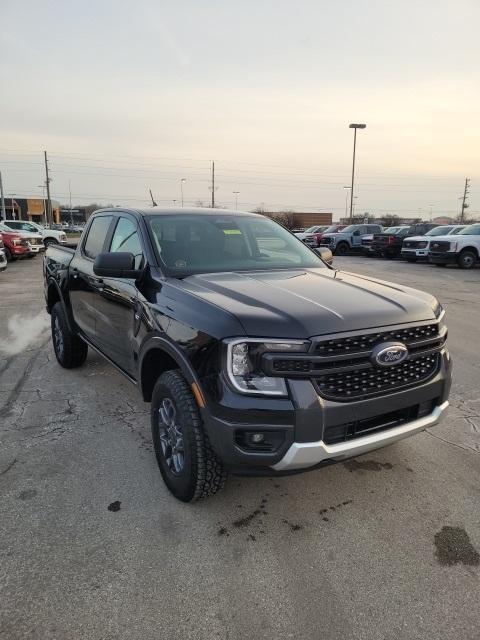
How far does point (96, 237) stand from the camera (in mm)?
4781

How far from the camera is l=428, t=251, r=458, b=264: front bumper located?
60.1 feet

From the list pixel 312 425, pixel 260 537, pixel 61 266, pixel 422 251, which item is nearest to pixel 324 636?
pixel 260 537

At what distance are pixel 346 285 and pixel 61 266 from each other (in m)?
3.54

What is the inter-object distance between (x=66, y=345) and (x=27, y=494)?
2.56 m

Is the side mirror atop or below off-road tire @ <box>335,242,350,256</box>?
atop

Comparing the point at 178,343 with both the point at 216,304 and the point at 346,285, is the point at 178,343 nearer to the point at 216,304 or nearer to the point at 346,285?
the point at 216,304

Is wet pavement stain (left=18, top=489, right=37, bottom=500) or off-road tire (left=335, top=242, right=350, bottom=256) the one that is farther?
off-road tire (left=335, top=242, right=350, bottom=256)

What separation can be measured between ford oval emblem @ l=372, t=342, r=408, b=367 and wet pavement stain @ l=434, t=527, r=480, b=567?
3.29 ft

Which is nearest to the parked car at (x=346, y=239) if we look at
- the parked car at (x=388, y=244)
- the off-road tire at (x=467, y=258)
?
the parked car at (x=388, y=244)

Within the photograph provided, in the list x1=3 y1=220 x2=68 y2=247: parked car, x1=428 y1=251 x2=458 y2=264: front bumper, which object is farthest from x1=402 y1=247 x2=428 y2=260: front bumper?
x1=3 y1=220 x2=68 y2=247: parked car

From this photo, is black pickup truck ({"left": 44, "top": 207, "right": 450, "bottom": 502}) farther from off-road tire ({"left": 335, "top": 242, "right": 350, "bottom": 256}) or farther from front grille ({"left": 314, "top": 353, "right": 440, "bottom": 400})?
off-road tire ({"left": 335, "top": 242, "right": 350, "bottom": 256})

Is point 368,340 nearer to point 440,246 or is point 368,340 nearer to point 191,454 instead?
point 191,454

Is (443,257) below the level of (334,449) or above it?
below

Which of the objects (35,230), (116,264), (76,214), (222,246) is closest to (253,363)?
(116,264)
